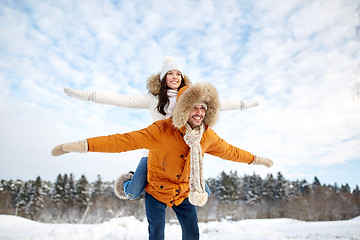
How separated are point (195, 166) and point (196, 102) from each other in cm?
64

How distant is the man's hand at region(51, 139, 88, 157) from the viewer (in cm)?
195

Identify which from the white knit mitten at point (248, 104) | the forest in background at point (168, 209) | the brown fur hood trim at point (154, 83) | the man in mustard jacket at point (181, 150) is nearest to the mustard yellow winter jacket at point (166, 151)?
the man in mustard jacket at point (181, 150)

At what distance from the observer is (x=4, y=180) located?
38.3m

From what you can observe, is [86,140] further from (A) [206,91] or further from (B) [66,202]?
(B) [66,202]

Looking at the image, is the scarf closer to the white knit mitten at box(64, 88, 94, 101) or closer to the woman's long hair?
the woman's long hair

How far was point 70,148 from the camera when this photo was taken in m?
1.94

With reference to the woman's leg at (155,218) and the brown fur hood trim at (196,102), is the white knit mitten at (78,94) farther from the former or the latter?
the woman's leg at (155,218)

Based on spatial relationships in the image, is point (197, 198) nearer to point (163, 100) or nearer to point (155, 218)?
point (155, 218)

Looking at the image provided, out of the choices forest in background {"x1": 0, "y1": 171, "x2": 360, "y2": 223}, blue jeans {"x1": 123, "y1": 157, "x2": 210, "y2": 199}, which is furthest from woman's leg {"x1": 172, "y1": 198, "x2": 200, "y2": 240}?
forest in background {"x1": 0, "y1": 171, "x2": 360, "y2": 223}

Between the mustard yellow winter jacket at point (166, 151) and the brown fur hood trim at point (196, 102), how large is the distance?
12cm

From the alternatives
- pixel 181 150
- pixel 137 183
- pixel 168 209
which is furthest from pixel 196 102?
pixel 168 209

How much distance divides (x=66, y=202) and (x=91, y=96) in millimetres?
39934

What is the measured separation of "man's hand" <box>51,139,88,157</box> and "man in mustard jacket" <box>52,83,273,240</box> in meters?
0.24

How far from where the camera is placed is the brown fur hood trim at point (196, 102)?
2.32 m
